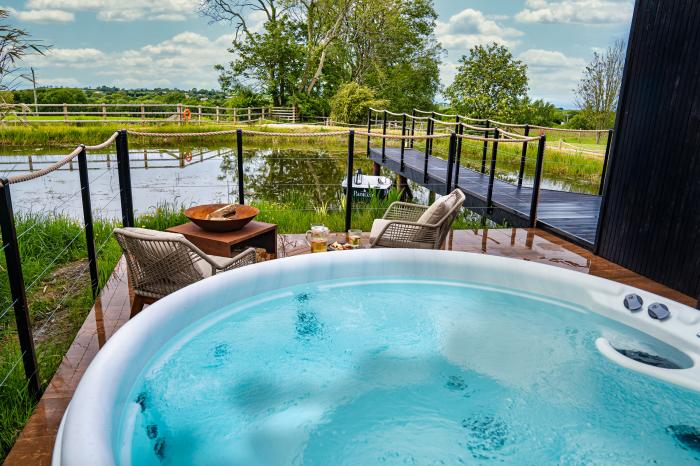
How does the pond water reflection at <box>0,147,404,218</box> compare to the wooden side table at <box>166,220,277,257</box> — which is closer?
the wooden side table at <box>166,220,277,257</box>

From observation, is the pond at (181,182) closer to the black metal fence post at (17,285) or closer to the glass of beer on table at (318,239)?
the glass of beer on table at (318,239)

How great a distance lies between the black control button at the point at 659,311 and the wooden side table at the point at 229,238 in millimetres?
2390

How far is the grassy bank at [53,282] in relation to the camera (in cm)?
204

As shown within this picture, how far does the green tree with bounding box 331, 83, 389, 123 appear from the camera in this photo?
21.7 metres

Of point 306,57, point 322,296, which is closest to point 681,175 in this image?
point 322,296

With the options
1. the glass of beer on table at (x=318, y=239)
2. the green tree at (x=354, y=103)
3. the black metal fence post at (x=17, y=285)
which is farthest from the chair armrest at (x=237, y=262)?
the green tree at (x=354, y=103)

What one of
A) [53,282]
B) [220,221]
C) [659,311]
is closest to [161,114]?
[53,282]

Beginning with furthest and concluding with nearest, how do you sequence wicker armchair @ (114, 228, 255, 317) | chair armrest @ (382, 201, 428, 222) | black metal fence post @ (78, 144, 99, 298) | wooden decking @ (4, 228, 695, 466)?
chair armrest @ (382, 201, 428, 222) < black metal fence post @ (78, 144, 99, 298) < wicker armchair @ (114, 228, 255, 317) < wooden decking @ (4, 228, 695, 466)

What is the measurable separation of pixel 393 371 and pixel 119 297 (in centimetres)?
174

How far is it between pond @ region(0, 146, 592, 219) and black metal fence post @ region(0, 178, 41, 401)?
3.53 meters

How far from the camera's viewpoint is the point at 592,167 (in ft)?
41.1

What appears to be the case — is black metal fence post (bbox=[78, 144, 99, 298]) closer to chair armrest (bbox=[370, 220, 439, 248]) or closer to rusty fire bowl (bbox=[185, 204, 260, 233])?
rusty fire bowl (bbox=[185, 204, 260, 233])

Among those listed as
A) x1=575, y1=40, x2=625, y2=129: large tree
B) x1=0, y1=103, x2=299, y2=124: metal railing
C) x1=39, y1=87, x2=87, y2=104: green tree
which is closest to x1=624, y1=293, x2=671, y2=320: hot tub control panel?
x1=0, y1=103, x2=299, y2=124: metal railing

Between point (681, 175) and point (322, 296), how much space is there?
105 inches
